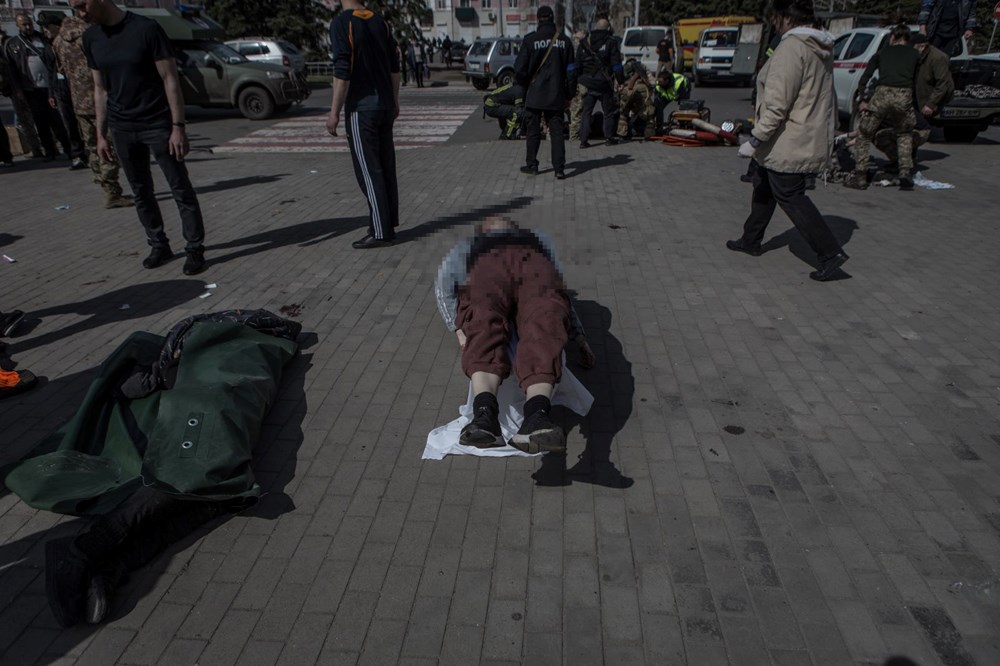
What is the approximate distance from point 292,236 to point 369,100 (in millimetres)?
1781

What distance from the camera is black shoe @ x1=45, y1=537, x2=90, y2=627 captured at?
223 cm

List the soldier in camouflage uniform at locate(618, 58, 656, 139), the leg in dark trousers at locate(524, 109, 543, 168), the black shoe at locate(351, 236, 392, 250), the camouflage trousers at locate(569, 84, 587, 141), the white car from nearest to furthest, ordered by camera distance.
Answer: the black shoe at locate(351, 236, 392, 250) < the leg in dark trousers at locate(524, 109, 543, 168) < the soldier in camouflage uniform at locate(618, 58, 656, 139) < the camouflage trousers at locate(569, 84, 587, 141) < the white car

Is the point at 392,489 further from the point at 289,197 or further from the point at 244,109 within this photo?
the point at 244,109

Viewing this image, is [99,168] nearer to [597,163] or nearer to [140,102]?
[140,102]

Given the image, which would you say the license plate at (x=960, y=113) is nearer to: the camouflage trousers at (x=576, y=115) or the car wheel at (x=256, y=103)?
the camouflage trousers at (x=576, y=115)

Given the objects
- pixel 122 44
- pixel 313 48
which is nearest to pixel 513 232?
pixel 122 44

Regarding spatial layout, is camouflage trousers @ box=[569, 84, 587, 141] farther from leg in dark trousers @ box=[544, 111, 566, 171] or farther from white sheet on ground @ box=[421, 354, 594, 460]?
white sheet on ground @ box=[421, 354, 594, 460]

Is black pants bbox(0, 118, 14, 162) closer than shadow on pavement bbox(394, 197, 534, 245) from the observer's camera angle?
No

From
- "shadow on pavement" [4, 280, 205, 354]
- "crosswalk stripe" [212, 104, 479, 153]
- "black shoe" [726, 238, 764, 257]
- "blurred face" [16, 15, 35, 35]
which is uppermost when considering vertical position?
"blurred face" [16, 15, 35, 35]

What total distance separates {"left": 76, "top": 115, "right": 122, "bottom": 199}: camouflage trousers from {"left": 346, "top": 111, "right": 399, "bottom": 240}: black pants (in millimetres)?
3545

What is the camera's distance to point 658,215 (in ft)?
24.2

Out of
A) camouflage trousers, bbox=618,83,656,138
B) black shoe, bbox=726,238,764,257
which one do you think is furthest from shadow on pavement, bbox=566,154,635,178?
black shoe, bbox=726,238,764,257

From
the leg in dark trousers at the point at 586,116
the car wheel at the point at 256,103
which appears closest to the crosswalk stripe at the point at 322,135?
the car wheel at the point at 256,103

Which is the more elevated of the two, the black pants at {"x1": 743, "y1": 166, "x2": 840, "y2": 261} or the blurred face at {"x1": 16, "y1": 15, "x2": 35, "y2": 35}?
the blurred face at {"x1": 16, "y1": 15, "x2": 35, "y2": 35}
